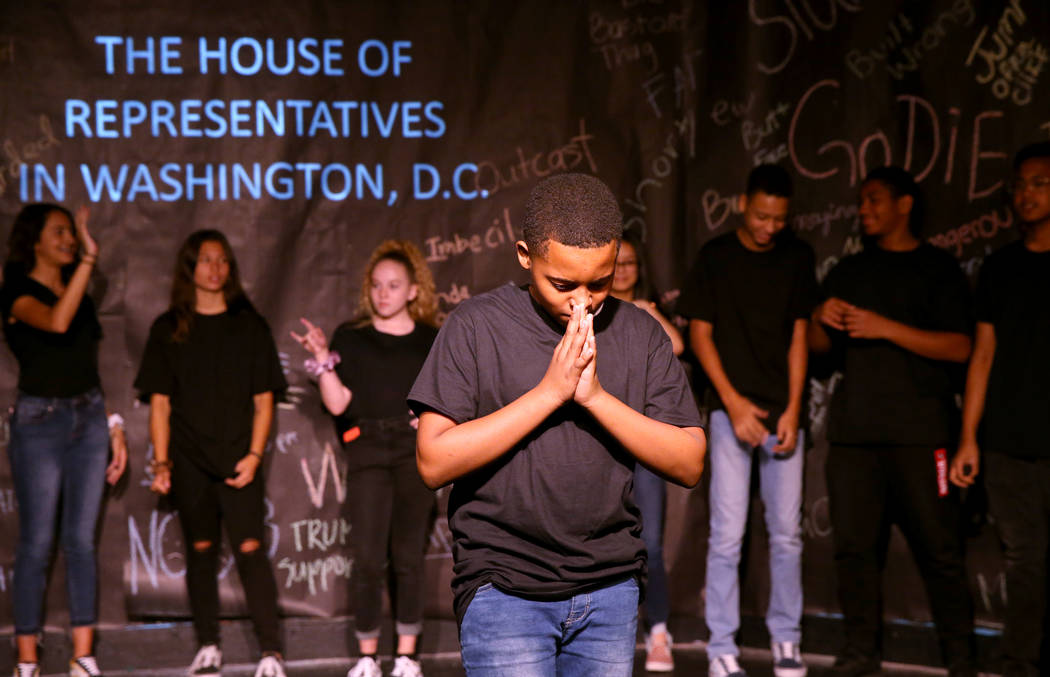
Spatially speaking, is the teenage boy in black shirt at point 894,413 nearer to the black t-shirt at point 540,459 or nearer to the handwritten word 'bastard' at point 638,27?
the handwritten word 'bastard' at point 638,27

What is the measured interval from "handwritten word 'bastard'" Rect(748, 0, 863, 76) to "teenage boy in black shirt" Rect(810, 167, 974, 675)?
0.84 metres

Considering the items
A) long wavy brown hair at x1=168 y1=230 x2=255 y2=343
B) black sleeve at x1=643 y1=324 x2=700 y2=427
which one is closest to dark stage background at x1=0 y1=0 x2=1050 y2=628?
long wavy brown hair at x1=168 y1=230 x2=255 y2=343

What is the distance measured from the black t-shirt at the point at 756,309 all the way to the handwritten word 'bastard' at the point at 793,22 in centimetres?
101

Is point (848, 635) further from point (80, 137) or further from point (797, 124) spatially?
point (80, 137)

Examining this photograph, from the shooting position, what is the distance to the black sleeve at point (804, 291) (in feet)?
15.2

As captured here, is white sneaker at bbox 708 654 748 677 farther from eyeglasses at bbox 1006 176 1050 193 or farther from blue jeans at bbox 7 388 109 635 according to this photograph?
blue jeans at bbox 7 388 109 635

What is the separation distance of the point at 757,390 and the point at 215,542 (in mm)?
2357

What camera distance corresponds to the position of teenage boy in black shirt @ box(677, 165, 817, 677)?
4520mm

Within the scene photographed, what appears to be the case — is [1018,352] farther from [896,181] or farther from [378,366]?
[378,366]

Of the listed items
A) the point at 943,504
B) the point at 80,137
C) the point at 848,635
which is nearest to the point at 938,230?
the point at 943,504

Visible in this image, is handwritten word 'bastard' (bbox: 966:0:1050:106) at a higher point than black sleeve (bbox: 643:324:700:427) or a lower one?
higher

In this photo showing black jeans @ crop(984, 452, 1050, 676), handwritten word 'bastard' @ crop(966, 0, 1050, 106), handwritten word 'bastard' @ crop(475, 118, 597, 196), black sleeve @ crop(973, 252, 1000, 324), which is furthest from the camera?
handwritten word 'bastard' @ crop(475, 118, 597, 196)

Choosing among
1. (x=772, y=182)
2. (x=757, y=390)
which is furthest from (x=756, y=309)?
(x=772, y=182)

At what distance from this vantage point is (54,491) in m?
4.51
